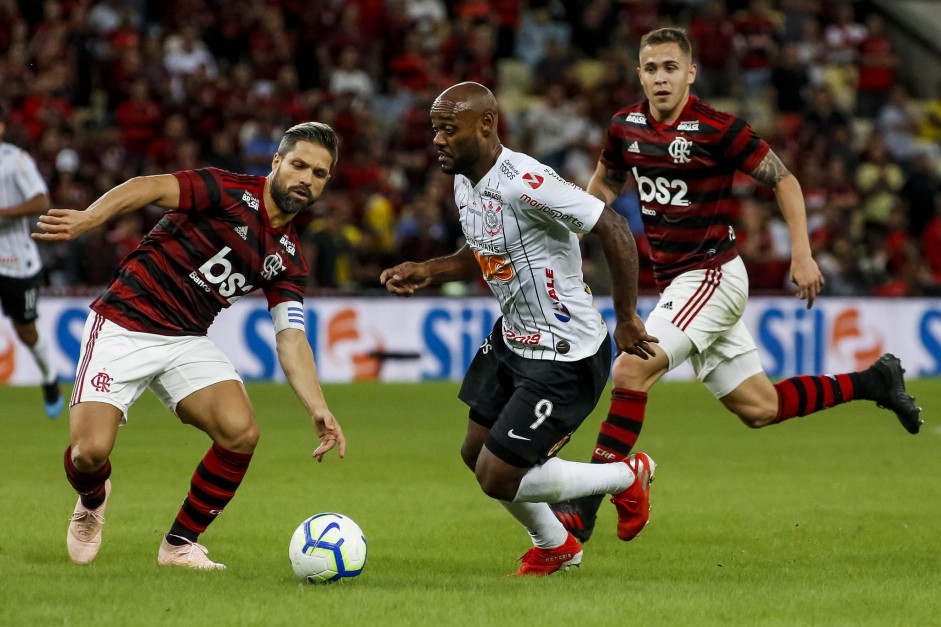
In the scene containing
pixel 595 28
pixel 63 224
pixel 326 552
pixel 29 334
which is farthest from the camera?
pixel 595 28

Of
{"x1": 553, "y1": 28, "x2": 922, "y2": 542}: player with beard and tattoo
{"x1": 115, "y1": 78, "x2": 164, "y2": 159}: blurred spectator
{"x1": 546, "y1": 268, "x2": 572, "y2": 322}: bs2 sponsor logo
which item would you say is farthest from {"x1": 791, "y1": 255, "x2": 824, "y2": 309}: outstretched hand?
{"x1": 115, "y1": 78, "x2": 164, "y2": 159}: blurred spectator

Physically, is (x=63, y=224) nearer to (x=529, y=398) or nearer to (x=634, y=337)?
(x=529, y=398)

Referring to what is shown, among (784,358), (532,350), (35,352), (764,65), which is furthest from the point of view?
(764,65)

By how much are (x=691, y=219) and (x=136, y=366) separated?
9.77 ft

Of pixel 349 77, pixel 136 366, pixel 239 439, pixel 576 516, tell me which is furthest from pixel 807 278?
pixel 349 77

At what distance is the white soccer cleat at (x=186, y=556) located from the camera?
6.28 m

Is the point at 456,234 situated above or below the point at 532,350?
below

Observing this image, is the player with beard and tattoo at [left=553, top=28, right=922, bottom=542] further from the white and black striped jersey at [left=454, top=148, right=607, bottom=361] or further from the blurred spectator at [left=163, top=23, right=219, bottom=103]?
the blurred spectator at [left=163, top=23, right=219, bottom=103]

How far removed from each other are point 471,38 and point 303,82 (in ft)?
8.59

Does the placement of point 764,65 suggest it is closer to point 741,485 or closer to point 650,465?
point 741,485

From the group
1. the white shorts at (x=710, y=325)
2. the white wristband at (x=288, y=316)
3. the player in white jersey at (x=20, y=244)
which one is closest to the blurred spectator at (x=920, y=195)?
the player in white jersey at (x=20, y=244)

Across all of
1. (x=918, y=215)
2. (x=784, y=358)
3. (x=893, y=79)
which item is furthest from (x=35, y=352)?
(x=893, y=79)

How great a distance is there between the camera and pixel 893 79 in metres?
23.8

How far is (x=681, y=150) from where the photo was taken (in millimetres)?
7434
